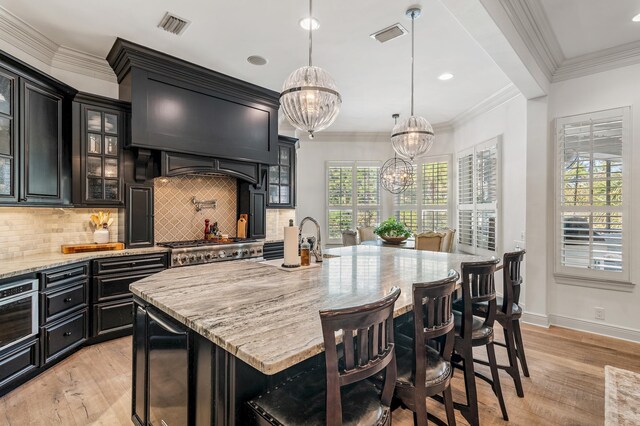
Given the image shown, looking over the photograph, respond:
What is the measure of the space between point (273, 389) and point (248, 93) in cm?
390

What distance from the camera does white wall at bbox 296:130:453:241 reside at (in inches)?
269

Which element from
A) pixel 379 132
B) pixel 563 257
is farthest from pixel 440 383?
pixel 379 132

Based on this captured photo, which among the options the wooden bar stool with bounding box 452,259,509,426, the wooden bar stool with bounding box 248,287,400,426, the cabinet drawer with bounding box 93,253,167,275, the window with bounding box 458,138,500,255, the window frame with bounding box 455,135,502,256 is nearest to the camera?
the wooden bar stool with bounding box 248,287,400,426

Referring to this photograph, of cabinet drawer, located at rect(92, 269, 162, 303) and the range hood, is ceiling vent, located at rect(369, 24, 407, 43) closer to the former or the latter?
the range hood

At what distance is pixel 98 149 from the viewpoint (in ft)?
11.3

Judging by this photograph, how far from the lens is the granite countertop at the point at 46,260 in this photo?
248 centimetres

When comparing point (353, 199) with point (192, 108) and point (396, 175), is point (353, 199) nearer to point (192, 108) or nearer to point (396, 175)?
point (396, 175)

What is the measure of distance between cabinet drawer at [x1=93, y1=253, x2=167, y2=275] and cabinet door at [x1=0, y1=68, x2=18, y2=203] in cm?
92

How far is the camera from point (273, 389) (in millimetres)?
1346

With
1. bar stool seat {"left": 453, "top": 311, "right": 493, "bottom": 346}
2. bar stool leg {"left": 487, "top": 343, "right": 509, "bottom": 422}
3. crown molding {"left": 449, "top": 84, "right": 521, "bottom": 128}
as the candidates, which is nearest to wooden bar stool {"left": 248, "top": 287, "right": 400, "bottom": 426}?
bar stool seat {"left": 453, "top": 311, "right": 493, "bottom": 346}

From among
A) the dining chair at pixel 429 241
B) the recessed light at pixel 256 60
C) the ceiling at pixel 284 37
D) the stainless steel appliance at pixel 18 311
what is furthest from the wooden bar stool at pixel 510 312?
the stainless steel appliance at pixel 18 311

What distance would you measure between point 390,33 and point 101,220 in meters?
3.68

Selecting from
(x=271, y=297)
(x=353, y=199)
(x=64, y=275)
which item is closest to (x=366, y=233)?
(x=353, y=199)

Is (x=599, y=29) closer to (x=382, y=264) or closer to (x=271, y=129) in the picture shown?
(x=382, y=264)
